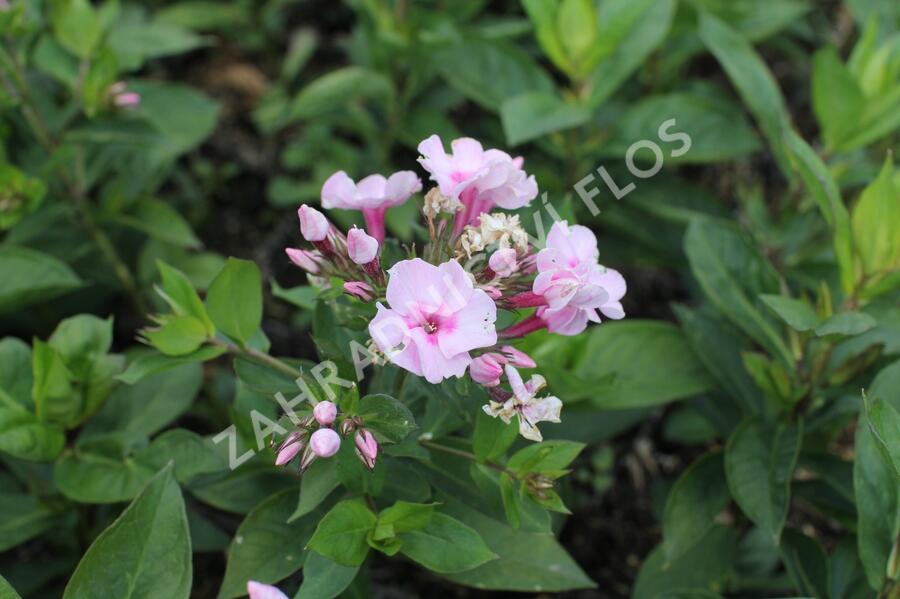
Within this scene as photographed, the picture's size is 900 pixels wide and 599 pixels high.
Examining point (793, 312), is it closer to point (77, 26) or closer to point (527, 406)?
point (527, 406)

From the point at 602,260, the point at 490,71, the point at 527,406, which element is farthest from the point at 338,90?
the point at 527,406

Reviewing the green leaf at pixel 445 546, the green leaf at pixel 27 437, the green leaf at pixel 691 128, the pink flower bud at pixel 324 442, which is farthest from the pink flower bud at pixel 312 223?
the green leaf at pixel 691 128

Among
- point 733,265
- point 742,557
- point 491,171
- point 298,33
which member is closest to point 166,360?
point 491,171

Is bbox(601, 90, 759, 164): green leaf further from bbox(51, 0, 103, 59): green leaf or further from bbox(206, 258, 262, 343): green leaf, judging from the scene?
bbox(51, 0, 103, 59): green leaf

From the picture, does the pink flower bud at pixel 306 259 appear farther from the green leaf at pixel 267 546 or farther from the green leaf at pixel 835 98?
the green leaf at pixel 835 98

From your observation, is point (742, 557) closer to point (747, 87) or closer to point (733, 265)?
point (733, 265)

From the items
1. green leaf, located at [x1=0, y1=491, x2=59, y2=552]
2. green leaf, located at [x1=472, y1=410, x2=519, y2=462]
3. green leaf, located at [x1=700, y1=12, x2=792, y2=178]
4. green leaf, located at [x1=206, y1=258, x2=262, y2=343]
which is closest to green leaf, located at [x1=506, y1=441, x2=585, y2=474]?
green leaf, located at [x1=472, y1=410, x2=519, y2=462]
